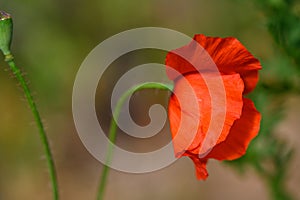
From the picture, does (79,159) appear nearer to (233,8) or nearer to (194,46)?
→ (233,8)

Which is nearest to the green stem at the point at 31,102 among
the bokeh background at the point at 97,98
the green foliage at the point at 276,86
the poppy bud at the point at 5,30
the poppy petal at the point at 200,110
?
the poppy bud at the point at 5,30

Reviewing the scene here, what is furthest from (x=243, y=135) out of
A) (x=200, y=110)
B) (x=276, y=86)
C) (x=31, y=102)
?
(x=276, y=86)

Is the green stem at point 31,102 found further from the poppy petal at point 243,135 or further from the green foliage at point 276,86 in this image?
the green foliage at point 276,86

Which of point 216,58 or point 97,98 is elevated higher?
point 216,58

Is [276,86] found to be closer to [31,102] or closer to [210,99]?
[210,99]

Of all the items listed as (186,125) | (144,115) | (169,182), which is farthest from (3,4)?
(186,125)

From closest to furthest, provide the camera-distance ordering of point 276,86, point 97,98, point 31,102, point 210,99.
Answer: point 31,102
point 210,99
point 276,86
point 97,98

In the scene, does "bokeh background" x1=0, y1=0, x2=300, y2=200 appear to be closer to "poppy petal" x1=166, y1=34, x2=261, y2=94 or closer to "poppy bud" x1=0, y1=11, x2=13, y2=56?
"poppy petal" x1=166, y1=34, x2=261, y2=94
